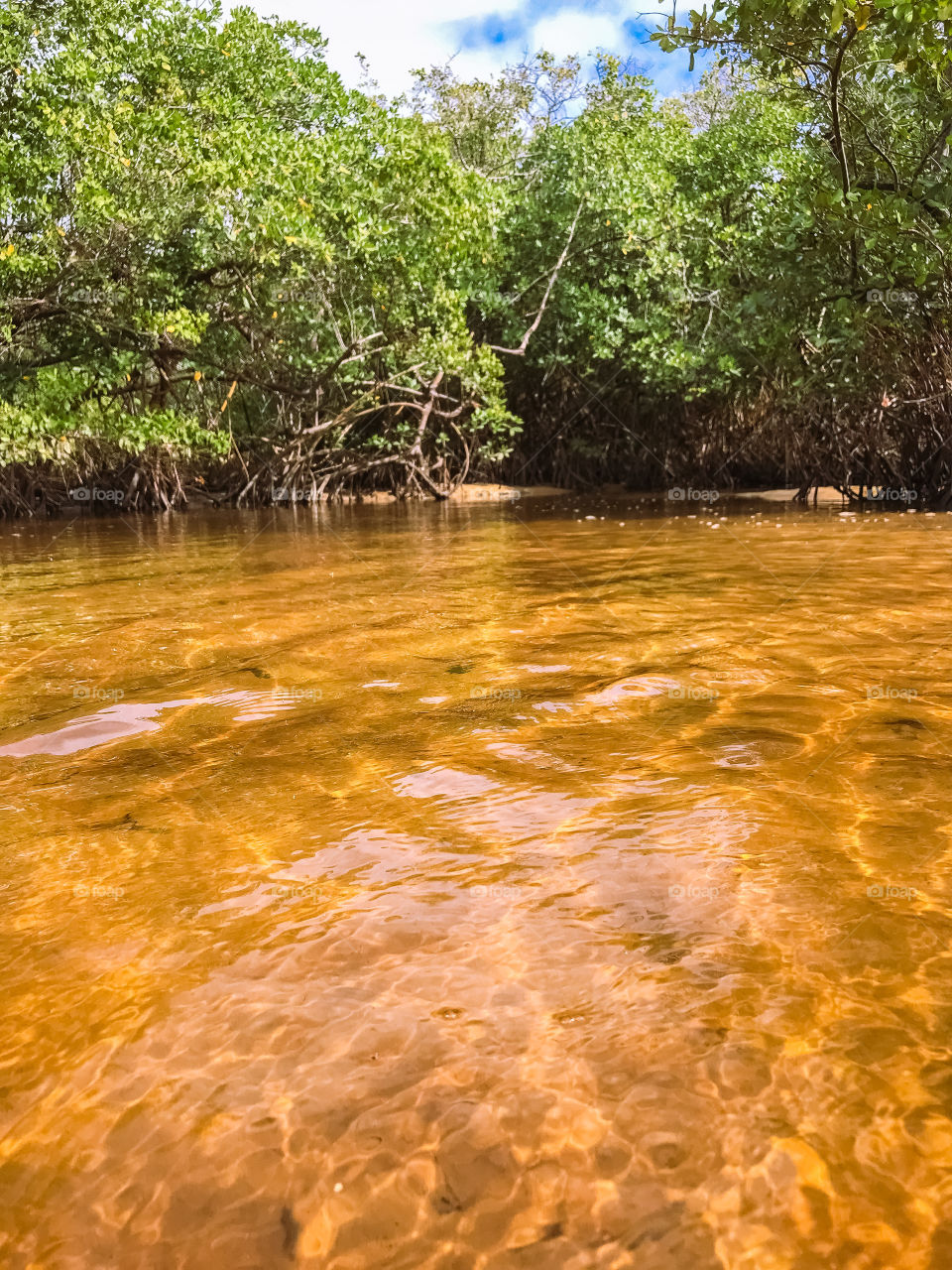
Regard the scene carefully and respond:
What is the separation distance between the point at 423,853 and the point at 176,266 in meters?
13.9

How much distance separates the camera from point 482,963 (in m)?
1.82

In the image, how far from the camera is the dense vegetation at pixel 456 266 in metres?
10.9

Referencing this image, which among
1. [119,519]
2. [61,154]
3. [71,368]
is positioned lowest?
[119,519]

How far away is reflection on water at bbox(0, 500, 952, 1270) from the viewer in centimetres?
129

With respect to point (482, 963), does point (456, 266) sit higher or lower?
higher

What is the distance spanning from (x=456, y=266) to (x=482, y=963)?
1767cm

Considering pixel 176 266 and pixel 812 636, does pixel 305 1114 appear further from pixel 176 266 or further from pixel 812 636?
pixel 176 266

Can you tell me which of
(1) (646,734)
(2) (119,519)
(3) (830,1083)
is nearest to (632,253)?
(2) (119,519)

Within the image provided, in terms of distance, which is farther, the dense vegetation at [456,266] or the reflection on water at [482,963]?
the dense vegetation at [456,266]

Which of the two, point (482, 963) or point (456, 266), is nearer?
point (482, 963)

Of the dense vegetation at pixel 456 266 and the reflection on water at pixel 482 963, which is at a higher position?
the dense vegetation at pixel 456 266

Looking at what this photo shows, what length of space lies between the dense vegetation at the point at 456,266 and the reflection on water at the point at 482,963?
5.33 m

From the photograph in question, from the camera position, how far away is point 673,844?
229 centimetres

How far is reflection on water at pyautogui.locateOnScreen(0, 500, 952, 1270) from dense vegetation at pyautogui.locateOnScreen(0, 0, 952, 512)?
533 centimetres
